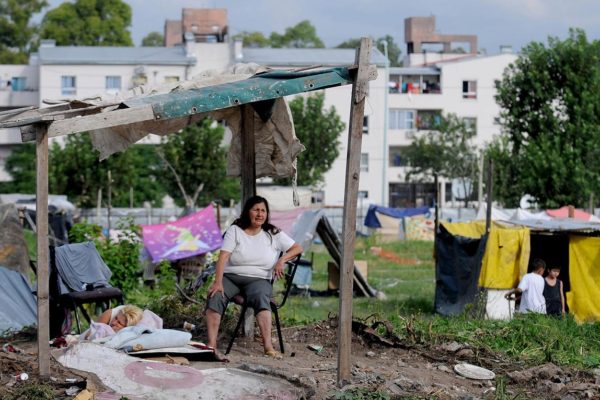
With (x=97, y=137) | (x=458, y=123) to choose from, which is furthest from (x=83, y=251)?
(x=458, y=123)

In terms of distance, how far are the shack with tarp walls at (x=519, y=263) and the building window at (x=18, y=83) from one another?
51.9m

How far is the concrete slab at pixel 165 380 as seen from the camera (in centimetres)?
823

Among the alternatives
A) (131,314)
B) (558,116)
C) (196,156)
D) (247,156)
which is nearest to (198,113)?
(247,156)

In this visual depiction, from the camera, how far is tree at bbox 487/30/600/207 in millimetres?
36281

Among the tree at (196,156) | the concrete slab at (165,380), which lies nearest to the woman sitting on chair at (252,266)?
the concrete slab at (165,380)

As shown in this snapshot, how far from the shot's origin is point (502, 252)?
55.3 feet

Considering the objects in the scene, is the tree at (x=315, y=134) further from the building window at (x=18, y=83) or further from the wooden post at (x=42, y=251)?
the wooden post at (x=42, y=251)

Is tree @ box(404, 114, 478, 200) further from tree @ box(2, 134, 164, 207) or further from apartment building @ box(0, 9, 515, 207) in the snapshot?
tree @ box(2, 134, 164, 207)

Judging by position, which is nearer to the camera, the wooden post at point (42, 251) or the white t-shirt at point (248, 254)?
the wooden post at point (42, 251)

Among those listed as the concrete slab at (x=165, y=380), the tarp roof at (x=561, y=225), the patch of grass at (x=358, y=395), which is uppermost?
the tarp roof at (x=561, y=225)

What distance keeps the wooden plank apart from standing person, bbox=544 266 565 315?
8.73 metres

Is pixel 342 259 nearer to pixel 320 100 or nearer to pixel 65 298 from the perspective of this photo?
pixel 65 298

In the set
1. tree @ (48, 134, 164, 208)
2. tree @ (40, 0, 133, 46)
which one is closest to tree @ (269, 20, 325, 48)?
tree @ (40, 0, 133, 46)

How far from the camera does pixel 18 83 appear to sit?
218 ft
